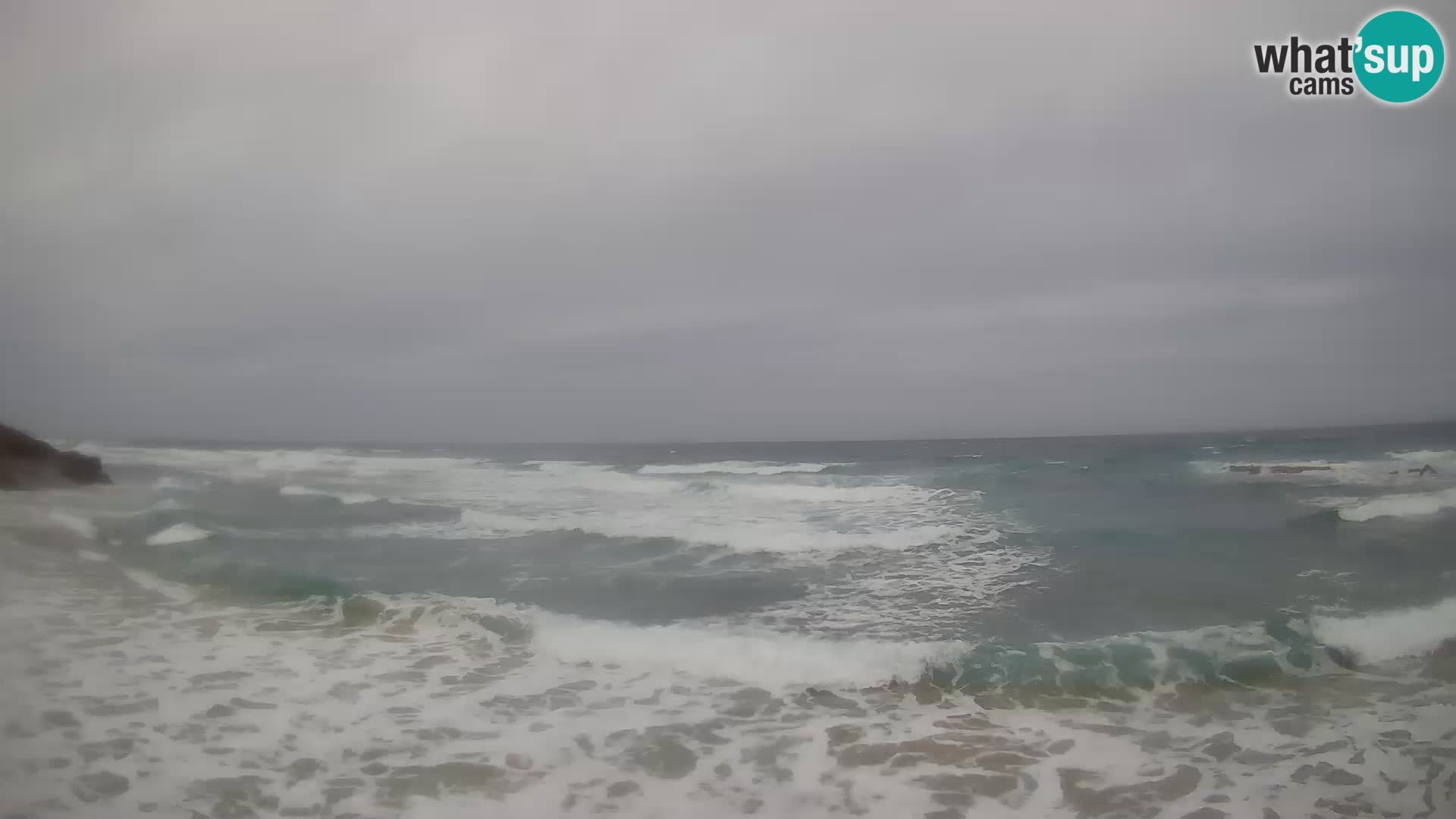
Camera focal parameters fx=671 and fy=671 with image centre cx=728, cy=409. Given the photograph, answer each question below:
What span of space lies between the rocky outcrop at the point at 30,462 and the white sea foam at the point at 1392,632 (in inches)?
248

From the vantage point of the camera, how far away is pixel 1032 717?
2592mm

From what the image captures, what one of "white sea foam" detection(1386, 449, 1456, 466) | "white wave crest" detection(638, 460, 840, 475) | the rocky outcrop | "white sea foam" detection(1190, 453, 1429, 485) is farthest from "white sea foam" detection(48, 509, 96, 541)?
"white sea foam" detection(1386, 449, 1456, 466)

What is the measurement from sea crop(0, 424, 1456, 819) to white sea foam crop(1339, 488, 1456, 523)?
0.29ft

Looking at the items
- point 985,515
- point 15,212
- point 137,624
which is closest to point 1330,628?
point 985,515

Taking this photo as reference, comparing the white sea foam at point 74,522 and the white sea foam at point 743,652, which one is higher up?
the white sea foam at point 74,522

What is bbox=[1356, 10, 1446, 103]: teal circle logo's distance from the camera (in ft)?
8.33

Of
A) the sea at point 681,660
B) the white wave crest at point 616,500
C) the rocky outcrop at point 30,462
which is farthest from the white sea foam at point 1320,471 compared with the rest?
the rocky outcrop at point 30,462

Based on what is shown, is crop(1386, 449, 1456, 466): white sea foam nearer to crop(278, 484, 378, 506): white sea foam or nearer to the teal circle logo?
the teal circle logo

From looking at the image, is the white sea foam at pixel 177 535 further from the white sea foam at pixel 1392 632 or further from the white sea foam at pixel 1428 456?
the white sea foam at pixel 1428 456

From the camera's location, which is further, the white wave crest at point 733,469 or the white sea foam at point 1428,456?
the white wave crest at point 733,469

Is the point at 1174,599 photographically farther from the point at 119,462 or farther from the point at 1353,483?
the point at 1353,483

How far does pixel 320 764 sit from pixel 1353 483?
11967 millimetres

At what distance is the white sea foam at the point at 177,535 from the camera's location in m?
4.55

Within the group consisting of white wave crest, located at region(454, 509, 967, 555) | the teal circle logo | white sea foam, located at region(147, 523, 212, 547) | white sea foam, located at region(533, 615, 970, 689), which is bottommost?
white sea foam, located at region(533, 615, 970, 689)
